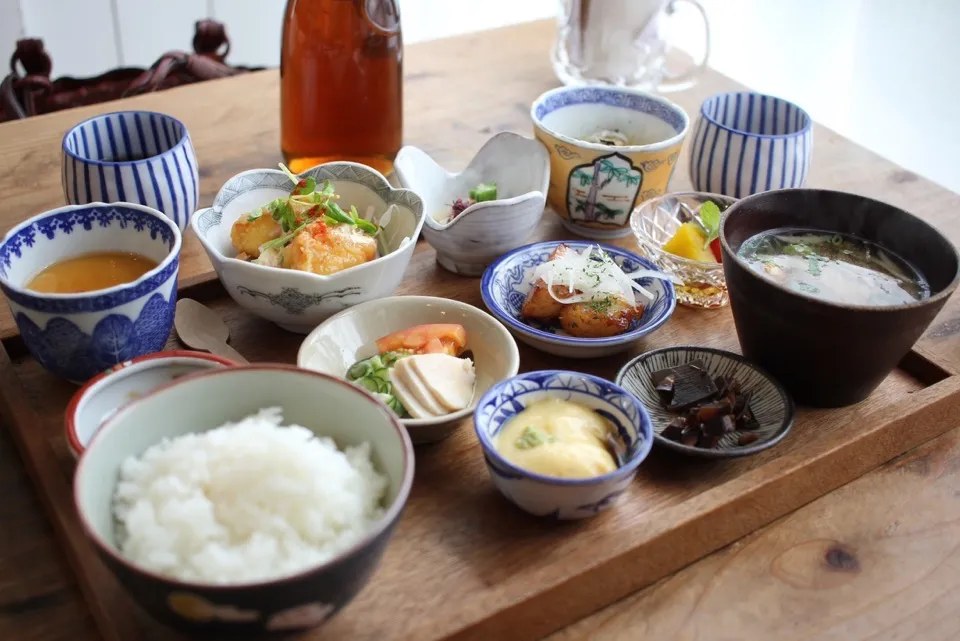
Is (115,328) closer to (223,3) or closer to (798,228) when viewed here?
(798,228)

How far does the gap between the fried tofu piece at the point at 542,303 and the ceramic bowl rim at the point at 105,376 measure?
1.55 feet

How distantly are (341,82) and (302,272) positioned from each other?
57 centimetres

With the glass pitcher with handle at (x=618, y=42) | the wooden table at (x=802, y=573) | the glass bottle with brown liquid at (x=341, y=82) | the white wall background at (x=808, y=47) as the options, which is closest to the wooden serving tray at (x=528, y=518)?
the wooden table at (x=802, y=573)

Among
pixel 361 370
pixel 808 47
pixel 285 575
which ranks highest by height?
pixel 285 575

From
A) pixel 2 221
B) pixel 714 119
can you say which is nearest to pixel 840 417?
pixel 714 119

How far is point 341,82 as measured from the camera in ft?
5.53

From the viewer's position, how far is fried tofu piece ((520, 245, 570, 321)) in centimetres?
138

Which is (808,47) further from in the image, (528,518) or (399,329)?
(528,518)

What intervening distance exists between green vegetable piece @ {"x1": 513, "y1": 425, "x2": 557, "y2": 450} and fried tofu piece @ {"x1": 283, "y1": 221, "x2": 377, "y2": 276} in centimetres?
41

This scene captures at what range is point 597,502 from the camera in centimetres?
103

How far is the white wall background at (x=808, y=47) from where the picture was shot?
3.00 m

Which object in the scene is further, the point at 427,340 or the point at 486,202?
the point at 486,202

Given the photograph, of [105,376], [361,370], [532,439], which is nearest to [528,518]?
[532,439]

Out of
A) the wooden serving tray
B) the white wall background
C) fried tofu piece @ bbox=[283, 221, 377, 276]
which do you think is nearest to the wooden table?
the wooden serving tray
